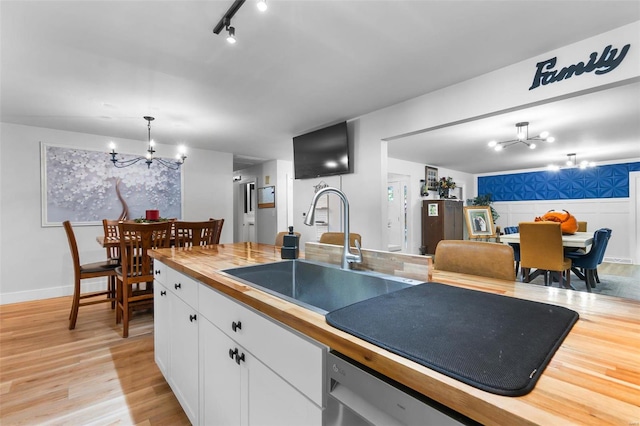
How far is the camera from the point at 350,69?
242 centimetres

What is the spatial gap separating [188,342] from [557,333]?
153 centimetres

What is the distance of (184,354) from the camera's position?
151 centimetres

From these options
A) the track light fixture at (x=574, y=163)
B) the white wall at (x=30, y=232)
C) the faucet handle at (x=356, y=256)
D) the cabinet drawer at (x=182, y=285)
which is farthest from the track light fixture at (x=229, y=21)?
the track light fixture at (x=574, y=163)

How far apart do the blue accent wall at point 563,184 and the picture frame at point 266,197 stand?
6.54 m

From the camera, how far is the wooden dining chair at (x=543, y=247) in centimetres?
337

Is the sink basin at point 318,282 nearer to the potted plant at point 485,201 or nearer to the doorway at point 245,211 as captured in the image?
the doorway at point 245,211

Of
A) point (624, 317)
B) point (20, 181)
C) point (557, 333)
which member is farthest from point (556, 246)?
point (20, 181)

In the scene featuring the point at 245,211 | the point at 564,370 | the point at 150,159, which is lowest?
the point at 564,370

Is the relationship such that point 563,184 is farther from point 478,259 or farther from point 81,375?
point 81,375

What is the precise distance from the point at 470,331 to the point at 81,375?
265 centimetres

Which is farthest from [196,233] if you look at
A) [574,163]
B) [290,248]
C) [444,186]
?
[574,163]

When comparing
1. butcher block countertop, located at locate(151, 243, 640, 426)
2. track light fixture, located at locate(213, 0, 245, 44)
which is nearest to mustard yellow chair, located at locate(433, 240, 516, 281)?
butcher block countertop, located at locate(151, 243, 640, 426)

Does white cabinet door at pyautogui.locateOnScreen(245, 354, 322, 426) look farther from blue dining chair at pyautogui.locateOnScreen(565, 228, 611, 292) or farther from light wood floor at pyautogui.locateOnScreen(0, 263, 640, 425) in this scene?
blue dining chair at pyautogui.locateOnScreen(565, 228, 611, 292)

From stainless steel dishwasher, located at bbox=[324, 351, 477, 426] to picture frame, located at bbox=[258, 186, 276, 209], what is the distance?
235 inches
